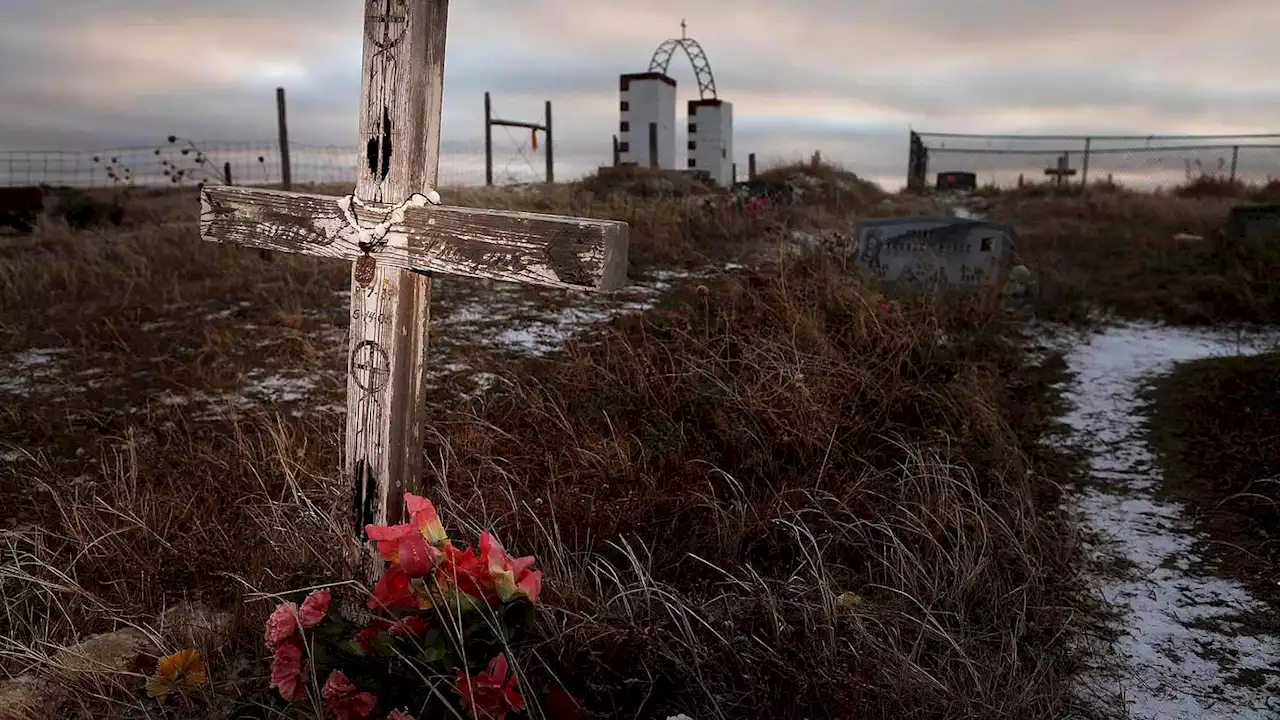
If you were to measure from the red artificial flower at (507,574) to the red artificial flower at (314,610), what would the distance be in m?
0.34

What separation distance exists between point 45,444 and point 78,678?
2.39 metres

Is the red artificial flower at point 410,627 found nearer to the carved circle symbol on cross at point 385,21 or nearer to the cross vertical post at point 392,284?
the cross vertical post at point 392,284

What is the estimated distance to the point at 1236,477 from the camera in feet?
13.2

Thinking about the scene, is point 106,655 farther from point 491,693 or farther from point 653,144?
point 653,144

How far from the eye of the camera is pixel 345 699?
1676mm

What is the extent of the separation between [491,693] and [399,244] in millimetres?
1224

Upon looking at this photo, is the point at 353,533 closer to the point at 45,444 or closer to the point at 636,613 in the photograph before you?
the point at 636,613

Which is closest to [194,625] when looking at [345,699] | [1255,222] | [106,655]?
[106,655]

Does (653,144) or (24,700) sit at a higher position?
(653,144)

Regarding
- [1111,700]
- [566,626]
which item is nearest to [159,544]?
[566,626]

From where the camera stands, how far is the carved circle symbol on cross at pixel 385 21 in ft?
7.22

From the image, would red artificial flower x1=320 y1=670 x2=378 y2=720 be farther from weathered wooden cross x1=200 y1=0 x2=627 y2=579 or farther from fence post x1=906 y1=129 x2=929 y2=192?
fence post x1=906 y1=129 x2=929 y2=192

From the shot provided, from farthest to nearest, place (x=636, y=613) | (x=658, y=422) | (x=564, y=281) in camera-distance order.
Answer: (x=658, y=422), (x=636, y=613), (x=564, y=281)

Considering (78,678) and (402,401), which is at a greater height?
(402,401)
